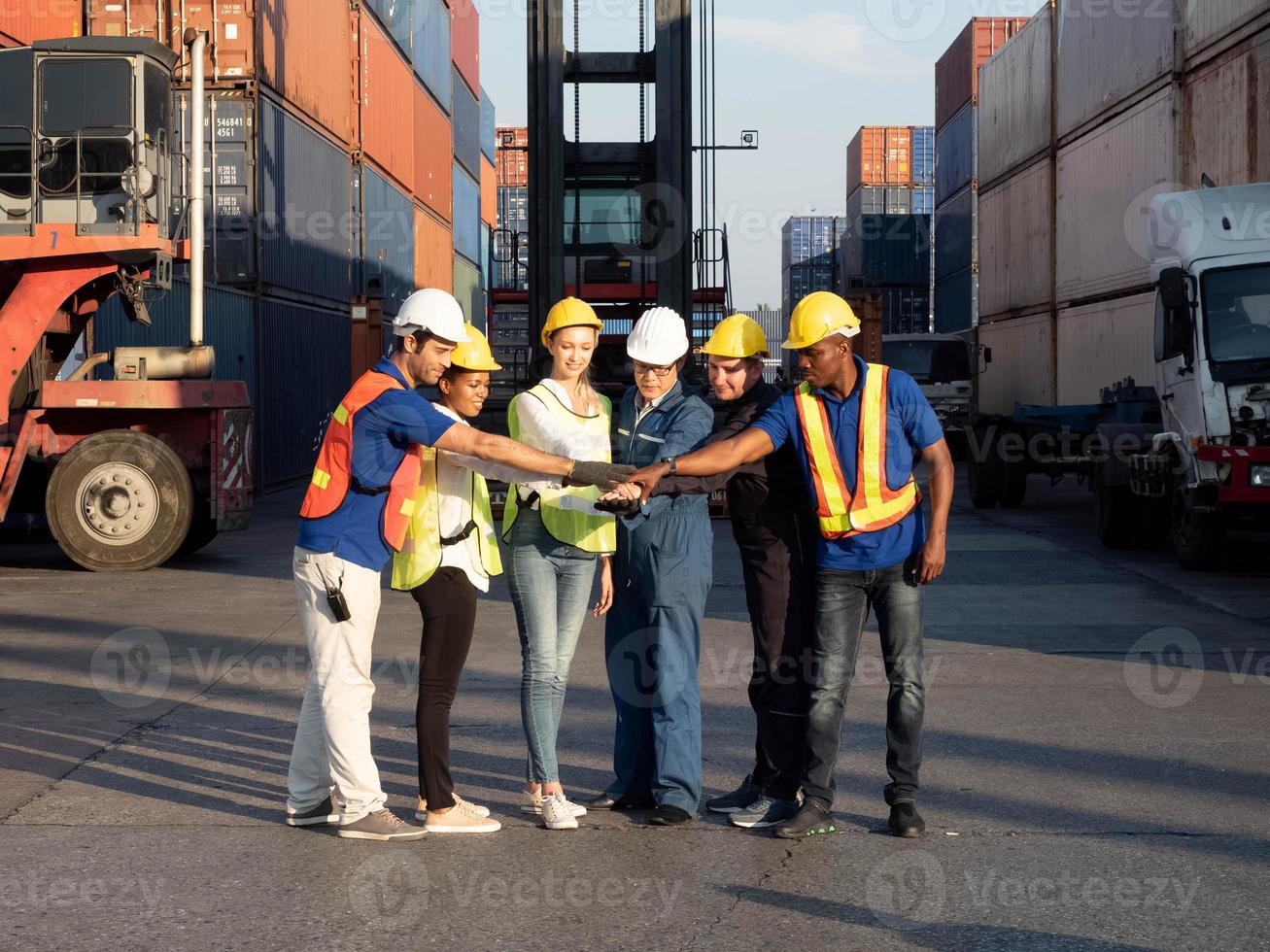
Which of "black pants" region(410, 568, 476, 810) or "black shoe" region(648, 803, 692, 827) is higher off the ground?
"black pants" region(410, 568, 476, 810)

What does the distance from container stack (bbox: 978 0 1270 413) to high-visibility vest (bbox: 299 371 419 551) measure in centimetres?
1405

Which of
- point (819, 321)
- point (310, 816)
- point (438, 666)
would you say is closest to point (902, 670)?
point (819, 321)

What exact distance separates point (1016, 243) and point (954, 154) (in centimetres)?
1357

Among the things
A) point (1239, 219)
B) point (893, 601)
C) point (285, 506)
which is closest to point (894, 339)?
point (285, 506)

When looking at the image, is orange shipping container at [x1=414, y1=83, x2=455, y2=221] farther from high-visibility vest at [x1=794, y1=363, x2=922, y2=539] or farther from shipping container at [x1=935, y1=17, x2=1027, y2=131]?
high-visibility vest at [x1=794, y1=363, x2=922, y2=539]

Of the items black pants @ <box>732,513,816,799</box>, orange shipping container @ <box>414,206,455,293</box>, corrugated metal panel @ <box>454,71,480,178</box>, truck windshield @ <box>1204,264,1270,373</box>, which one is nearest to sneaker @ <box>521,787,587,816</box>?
black pants @ <box>732,513,816,799</box>

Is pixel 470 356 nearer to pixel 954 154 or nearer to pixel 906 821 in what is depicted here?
pixel 906 821

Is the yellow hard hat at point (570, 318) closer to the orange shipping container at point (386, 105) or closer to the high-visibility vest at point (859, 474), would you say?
the high-visibility vest at point (859, 474)

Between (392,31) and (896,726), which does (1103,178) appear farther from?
(896,726)

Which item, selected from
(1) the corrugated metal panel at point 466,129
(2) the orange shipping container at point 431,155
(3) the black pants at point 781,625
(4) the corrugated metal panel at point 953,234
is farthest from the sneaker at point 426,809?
(1) the corrugated metal panel at point 466,129

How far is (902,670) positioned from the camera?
548cm

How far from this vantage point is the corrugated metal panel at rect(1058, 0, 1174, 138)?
20797 millimetres

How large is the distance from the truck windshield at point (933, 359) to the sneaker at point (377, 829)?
78.0 feet

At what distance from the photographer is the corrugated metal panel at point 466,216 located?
43.3 m
